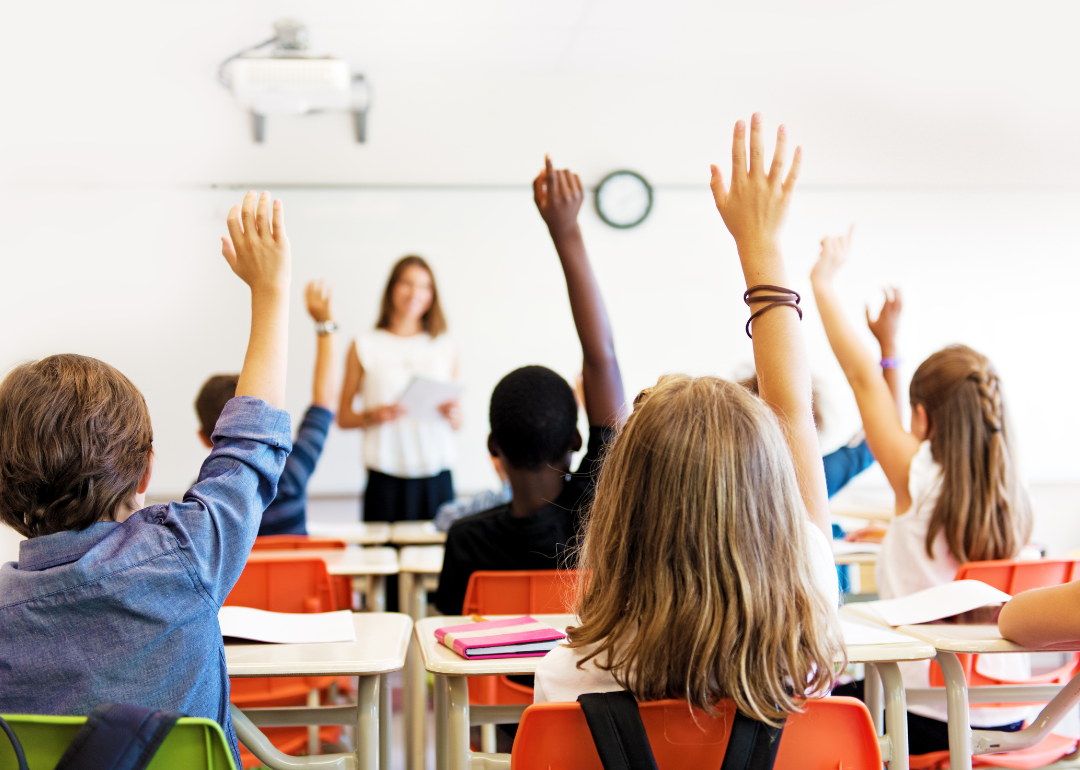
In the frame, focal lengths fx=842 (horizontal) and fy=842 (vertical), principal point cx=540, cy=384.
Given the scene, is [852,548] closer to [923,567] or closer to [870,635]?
[923,567]

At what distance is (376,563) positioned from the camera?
6.79ft

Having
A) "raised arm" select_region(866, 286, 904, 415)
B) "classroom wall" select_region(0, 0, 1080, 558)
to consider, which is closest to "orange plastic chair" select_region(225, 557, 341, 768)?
"raised arm" select_region(866, 286, 904, 415)

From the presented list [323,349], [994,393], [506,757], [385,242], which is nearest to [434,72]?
[385,242]

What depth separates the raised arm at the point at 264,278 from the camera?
1.15 meters

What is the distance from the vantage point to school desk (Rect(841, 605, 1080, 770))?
134 cm

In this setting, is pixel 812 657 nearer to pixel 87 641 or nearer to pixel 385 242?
pixel 87 641

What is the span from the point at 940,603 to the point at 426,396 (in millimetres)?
2218

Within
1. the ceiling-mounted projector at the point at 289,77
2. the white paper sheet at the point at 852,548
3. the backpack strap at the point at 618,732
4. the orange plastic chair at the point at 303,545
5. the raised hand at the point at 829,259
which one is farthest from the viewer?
the ceiling-mounted projector at the point at 289,77

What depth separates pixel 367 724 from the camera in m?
1.30

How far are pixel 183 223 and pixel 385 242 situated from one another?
99 cm

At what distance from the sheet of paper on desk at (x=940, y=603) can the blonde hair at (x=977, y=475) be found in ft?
1.03

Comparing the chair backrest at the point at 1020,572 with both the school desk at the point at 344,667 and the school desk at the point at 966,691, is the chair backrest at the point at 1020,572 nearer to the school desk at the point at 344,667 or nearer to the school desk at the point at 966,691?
the school desk at the point at 966,691

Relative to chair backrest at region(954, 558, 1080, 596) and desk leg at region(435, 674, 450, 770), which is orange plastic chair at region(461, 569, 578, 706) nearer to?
desk leg at region(435, 674, 450, 770)

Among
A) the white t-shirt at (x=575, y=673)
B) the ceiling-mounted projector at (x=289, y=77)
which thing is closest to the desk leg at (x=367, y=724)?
the white t-shirt at (x=575, y=673)
